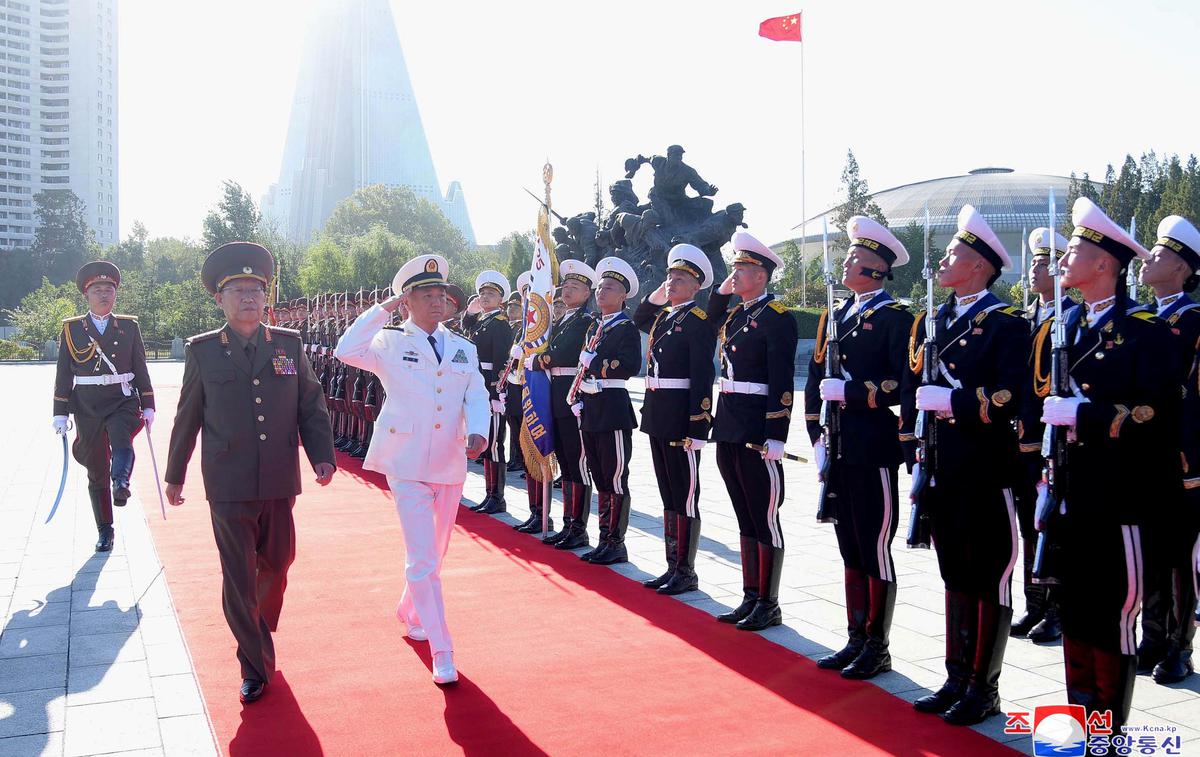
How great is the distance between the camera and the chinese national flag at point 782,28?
92.2ft

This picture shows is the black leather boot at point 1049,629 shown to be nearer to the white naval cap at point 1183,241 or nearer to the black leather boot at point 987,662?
the black leather boot at point 987,662

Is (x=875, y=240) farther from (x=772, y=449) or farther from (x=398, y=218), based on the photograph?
(x=398, y=218)

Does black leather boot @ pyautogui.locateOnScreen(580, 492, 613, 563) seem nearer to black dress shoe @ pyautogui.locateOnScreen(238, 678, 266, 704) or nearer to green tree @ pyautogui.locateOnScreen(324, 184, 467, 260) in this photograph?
black dress shoe @ pyautogui.locateOnScreen(238, 678, 266, 704)

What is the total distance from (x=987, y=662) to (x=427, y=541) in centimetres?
255

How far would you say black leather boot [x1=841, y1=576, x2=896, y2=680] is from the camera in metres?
4.82

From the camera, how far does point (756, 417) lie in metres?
5.74

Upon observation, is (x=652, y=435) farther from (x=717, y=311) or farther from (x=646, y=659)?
(x=646, y=659)

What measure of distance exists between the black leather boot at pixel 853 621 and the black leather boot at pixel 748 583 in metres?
0.74

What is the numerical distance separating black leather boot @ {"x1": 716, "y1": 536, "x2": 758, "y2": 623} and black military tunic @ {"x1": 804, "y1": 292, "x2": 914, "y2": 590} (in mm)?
825

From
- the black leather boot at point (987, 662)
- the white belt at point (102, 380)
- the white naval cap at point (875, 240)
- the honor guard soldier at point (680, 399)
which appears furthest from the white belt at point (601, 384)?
the white belt at point (102, 380)

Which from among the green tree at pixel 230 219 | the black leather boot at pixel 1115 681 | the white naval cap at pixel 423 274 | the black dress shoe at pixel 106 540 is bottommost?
the black dress shoe at pixel 106 540

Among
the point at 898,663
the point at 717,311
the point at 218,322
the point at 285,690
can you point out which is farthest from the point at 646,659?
the point at 218,322

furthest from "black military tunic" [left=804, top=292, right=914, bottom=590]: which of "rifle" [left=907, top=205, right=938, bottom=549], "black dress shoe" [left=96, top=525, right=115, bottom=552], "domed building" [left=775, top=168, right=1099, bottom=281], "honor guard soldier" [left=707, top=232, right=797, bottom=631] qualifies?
"domed building" [left=775, top=168, right=1099, bottom=281]

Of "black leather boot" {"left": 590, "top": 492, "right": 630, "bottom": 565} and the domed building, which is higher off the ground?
the domed building
